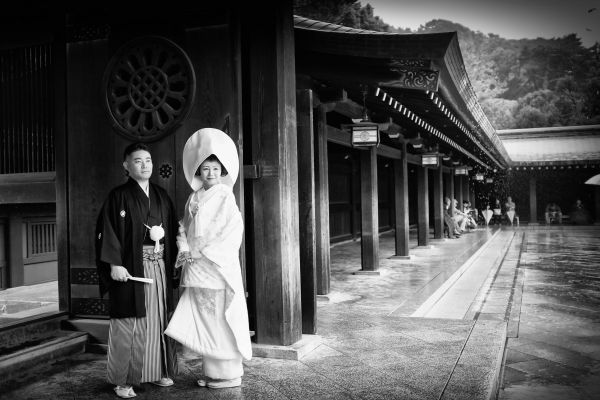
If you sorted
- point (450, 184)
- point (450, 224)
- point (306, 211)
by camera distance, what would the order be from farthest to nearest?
point (450, 184)
point (450, 224)
point (306, 211)

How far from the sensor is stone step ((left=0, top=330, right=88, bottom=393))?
4382mm

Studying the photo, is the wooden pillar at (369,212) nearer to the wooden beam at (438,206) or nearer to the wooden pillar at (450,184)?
the wooden beam at (438,206)

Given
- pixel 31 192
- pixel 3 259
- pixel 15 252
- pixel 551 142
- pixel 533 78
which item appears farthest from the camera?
pixel 533 78

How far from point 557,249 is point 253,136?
14601 millimetres

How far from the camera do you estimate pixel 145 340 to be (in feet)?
13.6

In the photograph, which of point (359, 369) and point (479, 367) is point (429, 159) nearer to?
point (479, 367)

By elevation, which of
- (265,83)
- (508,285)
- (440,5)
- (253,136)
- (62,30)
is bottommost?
(508,285)

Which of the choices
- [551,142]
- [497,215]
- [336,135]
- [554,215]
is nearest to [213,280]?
[336,135]

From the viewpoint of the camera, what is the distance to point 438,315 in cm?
752

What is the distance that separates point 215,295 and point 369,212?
7475mm

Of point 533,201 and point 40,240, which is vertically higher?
point 533,201

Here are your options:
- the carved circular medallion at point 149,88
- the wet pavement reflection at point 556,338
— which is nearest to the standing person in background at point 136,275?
the carved circular medallion at point 149,88

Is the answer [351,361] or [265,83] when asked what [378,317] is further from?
[265,83]

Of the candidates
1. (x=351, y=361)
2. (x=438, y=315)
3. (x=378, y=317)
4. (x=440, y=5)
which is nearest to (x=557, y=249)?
(x=438, y=315)
